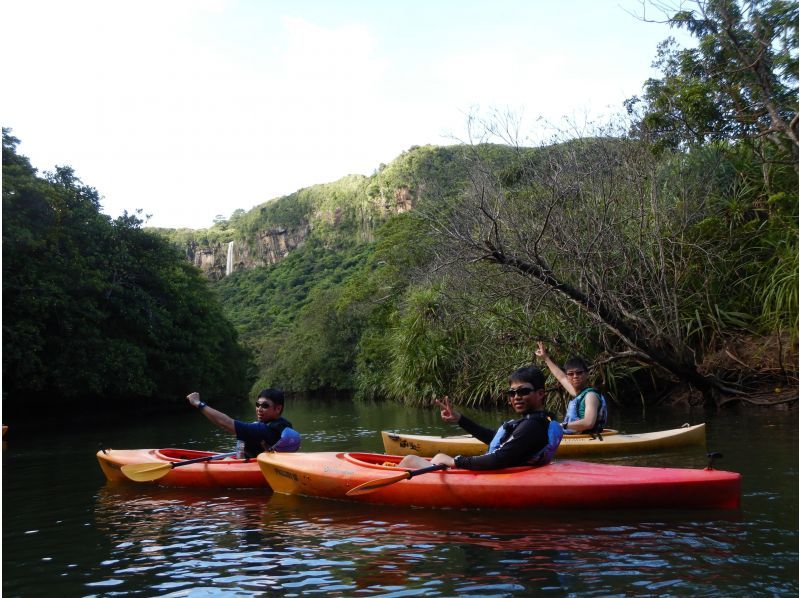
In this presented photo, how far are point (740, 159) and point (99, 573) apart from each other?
12190 mm

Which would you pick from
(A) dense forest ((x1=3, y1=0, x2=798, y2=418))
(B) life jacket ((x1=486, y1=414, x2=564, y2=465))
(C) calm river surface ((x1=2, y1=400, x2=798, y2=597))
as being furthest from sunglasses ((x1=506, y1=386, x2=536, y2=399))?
(A) dense forest ((x1=3, y1=0, x2=798, y2=418))

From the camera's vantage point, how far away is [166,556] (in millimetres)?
4547

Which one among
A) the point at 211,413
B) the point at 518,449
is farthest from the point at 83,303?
the point at 518,449

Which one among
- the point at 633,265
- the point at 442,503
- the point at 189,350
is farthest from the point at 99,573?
the point at 189,350

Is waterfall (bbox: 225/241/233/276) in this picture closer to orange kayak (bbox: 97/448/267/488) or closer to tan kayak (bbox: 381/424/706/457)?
tan kayak (bbox: 381/424/706/457)

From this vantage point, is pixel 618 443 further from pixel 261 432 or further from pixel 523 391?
pixel 261 432

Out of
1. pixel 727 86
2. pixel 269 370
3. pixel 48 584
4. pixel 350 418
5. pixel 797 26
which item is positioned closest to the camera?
pixel 48 584

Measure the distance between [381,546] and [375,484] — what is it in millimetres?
1056

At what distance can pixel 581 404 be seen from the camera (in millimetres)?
7598

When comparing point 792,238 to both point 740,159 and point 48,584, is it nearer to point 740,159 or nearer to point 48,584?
point 740,159

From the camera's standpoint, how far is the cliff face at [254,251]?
72.6m

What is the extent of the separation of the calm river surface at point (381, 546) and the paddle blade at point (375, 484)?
0.48ft

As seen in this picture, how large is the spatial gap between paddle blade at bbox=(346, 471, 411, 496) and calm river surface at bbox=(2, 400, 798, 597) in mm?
147

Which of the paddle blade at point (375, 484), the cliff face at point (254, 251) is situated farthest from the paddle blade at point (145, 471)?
the cliff face at point (254, 251)
